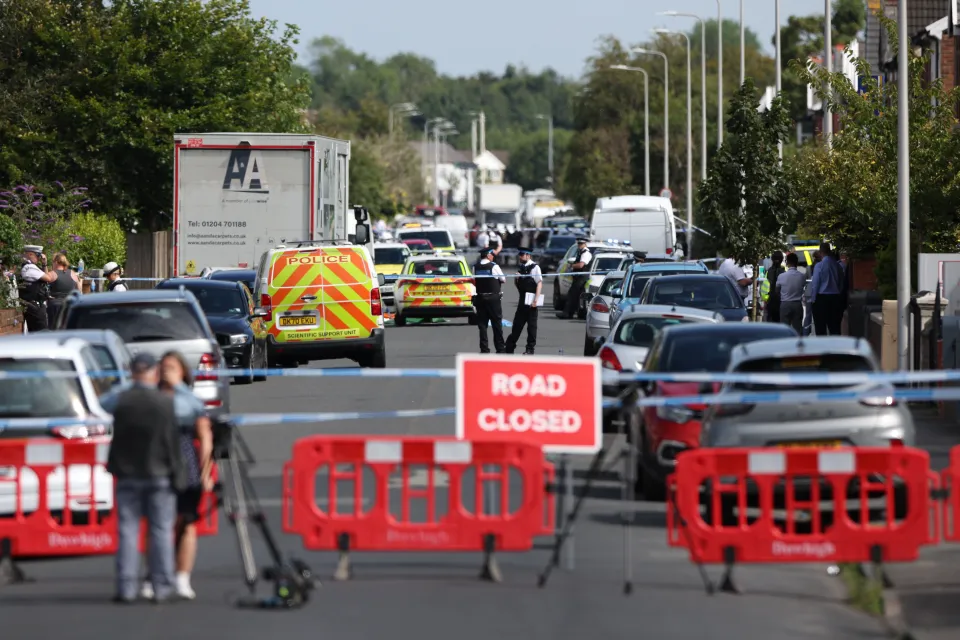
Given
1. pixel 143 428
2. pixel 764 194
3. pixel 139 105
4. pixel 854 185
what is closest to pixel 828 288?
pixel 854 185

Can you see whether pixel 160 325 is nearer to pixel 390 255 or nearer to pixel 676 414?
pixel 676 414

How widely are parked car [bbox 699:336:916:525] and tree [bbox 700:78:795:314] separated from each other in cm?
2003

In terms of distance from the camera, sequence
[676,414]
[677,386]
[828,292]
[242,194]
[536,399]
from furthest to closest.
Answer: [242,194] → [828,292] → [677,386] → [676,414] → [536,399]

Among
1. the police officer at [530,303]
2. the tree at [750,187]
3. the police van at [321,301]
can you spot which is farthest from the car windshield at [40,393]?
the tree at [750,187]

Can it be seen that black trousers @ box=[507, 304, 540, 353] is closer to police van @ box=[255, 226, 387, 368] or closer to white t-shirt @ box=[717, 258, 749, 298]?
police van @ box=[255, 226, 387, 368]

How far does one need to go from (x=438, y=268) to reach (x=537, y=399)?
26968 mm

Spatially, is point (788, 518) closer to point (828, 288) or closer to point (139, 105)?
point (828, 288)

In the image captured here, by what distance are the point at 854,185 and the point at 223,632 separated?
22.0m

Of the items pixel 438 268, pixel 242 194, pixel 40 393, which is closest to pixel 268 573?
pixel 40 393

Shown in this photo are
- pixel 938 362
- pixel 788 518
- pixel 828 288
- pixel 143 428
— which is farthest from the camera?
pixel 828 288

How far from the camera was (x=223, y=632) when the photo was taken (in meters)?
9.04

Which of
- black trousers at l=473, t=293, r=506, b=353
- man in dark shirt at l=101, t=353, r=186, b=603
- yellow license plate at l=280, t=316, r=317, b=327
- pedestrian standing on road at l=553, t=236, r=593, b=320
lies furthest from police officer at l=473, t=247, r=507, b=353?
man in dark shirt at l=101, t=353, r=186, b=603

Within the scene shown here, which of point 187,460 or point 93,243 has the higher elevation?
point 93,243

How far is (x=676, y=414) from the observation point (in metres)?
13.8
